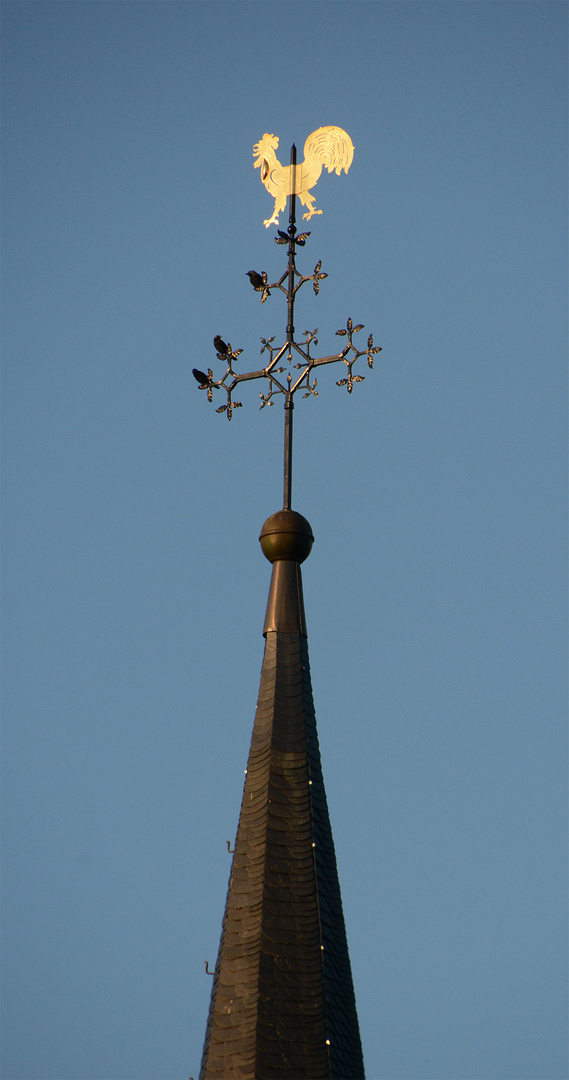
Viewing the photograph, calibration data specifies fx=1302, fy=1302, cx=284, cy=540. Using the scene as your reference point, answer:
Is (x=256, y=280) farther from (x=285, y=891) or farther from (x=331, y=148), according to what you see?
(x=285, y=891)

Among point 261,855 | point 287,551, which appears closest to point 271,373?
point 287,551

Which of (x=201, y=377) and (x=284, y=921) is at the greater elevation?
(x=201, y=377)

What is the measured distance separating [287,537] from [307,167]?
3.80 meters

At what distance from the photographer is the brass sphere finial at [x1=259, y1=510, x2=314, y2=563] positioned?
33.4 ft

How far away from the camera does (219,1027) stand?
8242 mm

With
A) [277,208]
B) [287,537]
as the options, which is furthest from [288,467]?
[277,208]

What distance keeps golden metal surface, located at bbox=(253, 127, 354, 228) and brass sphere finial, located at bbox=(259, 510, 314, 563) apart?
3.09 metres

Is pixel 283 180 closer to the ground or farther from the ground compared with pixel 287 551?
farther from the ground

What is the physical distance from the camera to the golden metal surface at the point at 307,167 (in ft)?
38.5

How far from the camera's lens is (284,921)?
853 centimetres

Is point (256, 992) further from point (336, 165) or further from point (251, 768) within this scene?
point (336, 165)

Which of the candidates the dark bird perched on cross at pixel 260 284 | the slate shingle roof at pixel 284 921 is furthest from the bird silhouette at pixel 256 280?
the slate shingle roof at pixel 284 921

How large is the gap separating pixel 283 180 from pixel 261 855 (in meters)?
6.25

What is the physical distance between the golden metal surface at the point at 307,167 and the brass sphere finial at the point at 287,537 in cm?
309
